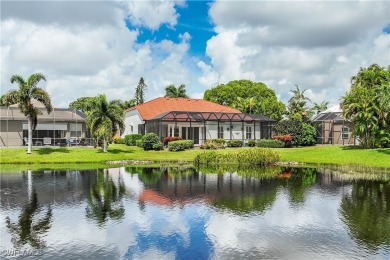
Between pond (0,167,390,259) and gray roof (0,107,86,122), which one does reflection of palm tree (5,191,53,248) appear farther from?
gray roof (0,107,86,122)

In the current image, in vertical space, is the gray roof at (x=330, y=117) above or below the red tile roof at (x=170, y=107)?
below

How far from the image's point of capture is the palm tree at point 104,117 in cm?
4181

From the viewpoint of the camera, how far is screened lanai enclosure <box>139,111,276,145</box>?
5084cm

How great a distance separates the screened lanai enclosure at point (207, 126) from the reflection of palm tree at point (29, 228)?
107ft

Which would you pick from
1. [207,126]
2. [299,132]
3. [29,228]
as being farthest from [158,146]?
[29,228]

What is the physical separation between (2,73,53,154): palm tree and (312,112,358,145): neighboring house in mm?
37871

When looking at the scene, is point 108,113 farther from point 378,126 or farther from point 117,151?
point 378,126

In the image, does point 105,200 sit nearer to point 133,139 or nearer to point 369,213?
point 369,213

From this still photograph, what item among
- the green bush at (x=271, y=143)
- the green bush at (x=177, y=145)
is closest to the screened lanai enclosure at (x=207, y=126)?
the green bush at (x=271, y=143)

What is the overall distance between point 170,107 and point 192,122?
7.72 m

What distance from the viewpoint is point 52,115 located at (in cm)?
5038

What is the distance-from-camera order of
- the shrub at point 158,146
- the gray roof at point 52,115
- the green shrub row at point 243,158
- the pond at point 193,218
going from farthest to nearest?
the gray roof at point 52,115 < the shrub at point 158,146 < the green shrub row at point 243,158 < the pond at point 193,218

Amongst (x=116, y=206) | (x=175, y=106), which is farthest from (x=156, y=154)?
(x=116, y=206)

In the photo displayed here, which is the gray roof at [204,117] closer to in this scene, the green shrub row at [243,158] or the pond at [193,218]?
the green shrub row at [243,158]
